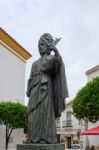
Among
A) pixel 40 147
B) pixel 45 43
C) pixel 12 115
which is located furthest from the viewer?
pixel 12 115

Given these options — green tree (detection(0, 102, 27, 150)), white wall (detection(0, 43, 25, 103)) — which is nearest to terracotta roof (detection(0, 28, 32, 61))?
white wall (detection(0, 43, 25, 103))

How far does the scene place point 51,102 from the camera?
828 centimetres

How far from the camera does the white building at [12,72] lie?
33.0 metres

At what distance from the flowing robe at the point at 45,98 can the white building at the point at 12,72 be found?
2319 cm

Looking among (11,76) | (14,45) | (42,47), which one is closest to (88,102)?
(11,76)

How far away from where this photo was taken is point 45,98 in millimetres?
8266

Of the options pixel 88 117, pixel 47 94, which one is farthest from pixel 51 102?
pixel 88 117

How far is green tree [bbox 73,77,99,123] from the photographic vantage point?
110 ft

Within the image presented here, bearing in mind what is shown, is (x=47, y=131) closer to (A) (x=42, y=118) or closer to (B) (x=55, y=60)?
(A) (x=42, y=118)

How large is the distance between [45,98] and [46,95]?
0.21 ft

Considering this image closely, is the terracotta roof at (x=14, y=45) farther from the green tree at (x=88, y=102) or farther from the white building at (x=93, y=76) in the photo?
the white building at (x=93, y=76)

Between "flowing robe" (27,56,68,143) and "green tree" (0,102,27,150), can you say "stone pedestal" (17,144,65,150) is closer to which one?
"flowing robe" (27,56,68,143)

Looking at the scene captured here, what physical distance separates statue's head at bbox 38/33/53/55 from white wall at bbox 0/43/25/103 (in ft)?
80.0

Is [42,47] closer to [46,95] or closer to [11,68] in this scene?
[46,95]
